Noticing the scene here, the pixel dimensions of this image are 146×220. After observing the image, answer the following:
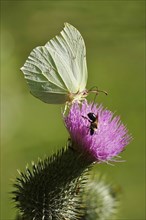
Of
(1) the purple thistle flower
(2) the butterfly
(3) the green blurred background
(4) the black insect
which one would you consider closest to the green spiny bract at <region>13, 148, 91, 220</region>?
(1) the purple thistle flower

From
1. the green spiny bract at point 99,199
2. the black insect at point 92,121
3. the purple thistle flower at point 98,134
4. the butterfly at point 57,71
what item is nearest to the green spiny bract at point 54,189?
the purple thistle flower at point 98,134

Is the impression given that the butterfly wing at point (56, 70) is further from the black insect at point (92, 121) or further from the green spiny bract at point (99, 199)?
the green spiny bract at point (99, 199)

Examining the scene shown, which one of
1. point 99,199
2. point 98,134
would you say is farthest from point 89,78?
point 98,134

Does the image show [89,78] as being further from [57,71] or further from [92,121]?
[92,121]

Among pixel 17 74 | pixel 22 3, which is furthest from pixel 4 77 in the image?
pixel 22 3

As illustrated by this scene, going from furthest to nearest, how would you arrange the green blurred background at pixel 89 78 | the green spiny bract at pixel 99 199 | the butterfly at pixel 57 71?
the green blurred background at pixel 89 78 → the green spiny bract at pixel 99 199 → the butterfly at pixel 57 71
